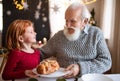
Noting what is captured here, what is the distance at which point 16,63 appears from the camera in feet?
4.05

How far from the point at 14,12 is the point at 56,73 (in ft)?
9.26

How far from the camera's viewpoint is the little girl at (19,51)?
1.22 metres

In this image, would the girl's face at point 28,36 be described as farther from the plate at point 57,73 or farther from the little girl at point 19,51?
the plate at point 57,73

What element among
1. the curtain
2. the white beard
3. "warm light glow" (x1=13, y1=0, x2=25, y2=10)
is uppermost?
"warm light glow" (x1=13, y1=0, x2=25, y2=10)

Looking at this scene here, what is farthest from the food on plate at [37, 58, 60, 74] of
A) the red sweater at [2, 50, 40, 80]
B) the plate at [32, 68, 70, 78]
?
the red sweater at [2, 50, 40, 80]

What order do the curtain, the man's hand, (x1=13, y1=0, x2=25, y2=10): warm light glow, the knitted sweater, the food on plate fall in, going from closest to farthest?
the food on plate < the man's hand < the knitted sweater < the curtain < (x1=13, y1=0, x2=25, y2=10): warm light glow

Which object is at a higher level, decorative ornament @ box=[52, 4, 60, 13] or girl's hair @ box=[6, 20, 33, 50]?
decorative ornament @ box=[52, 4, 60, 13]

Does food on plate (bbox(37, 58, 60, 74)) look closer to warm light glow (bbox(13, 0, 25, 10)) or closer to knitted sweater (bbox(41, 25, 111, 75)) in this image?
knitted sweater (bbox(41, 25, 111, 75))

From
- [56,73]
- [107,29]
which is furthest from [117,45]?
[56,73]

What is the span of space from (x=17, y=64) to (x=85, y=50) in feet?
1.54

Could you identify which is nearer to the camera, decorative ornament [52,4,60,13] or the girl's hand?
the girl's hand

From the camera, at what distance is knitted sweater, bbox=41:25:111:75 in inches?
56.4

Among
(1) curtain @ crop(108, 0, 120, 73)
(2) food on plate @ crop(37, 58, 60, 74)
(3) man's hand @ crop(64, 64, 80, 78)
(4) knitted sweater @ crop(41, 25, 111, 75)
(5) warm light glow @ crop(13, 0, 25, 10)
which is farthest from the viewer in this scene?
(5) warm light glow @ crop(13, 0, 25, 10)

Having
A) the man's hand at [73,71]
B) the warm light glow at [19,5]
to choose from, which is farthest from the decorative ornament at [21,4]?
the man's hand at [73,71]
